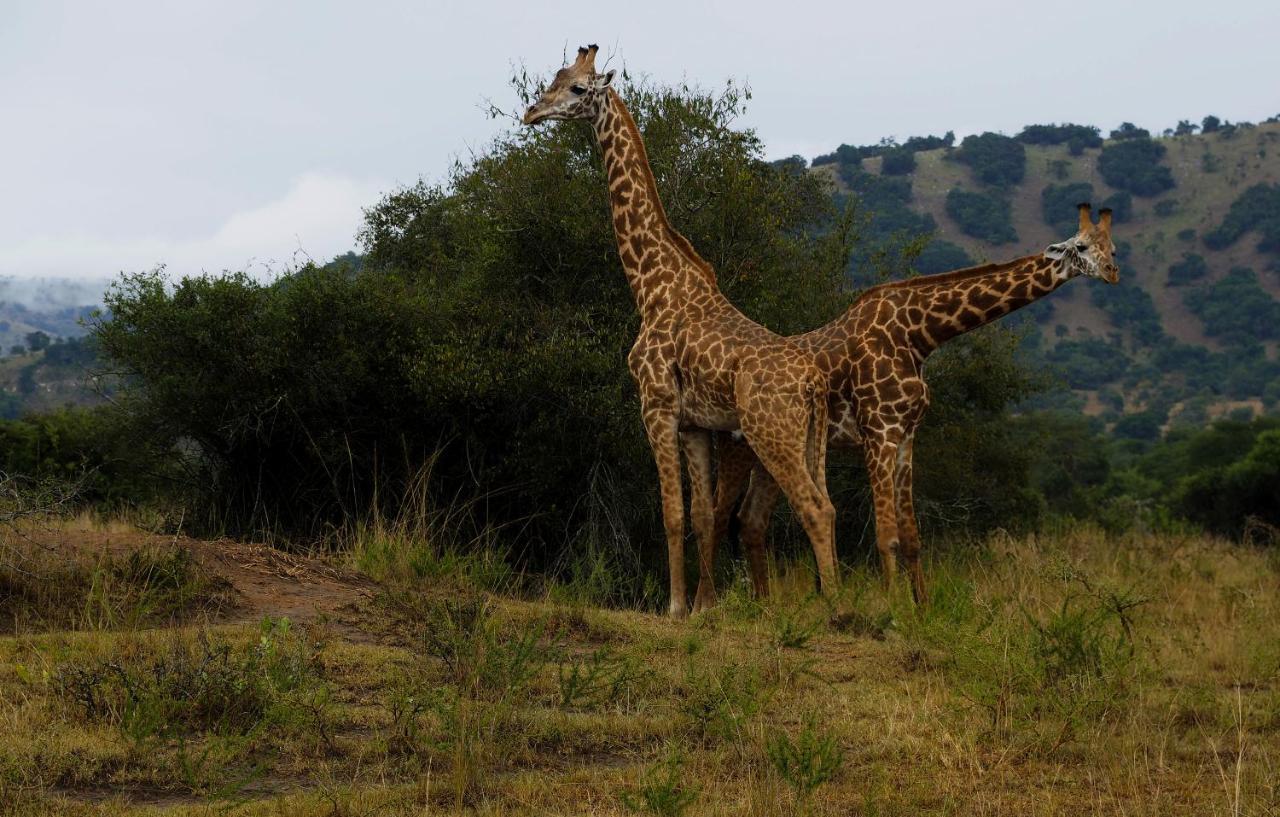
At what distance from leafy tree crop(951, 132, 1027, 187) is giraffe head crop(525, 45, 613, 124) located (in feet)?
283

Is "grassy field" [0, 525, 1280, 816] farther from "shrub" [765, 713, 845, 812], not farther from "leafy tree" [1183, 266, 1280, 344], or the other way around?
"leafy tree" [1183, 266, 1280, 344]

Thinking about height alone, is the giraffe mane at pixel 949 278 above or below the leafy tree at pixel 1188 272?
below

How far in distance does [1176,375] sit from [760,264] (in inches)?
2673

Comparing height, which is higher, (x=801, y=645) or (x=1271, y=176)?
(x=1271, y=176)

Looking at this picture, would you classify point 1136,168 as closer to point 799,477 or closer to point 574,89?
point 574,89

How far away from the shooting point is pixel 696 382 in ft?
34.0

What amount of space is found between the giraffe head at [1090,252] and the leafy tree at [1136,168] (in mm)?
89416

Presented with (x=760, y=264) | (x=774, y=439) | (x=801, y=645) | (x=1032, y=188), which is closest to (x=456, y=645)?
(x=801, y=645)

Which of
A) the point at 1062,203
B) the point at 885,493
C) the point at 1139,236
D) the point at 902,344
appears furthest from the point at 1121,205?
the point at 885,493

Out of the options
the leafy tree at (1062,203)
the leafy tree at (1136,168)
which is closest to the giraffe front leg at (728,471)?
the leafy tree at (1062,203)

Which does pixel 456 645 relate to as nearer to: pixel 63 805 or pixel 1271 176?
pixel 63 805

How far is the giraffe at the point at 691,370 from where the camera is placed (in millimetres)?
9961

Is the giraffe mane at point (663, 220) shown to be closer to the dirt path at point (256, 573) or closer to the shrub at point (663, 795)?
the dirt path at point (256, 573)

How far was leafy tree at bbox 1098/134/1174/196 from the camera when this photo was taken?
93.4m
